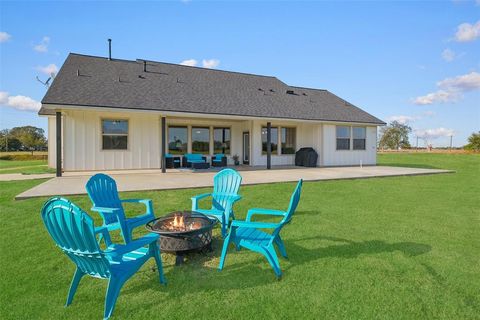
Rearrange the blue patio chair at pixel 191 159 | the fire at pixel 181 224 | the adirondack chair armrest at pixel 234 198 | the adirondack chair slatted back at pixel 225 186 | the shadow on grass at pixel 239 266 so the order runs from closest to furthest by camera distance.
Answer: the shadow on grass at pixel 239 266, the fire at pixel 181 224, the adirondack chair armrest at pixel 234 198, the adirondack chair slatted back at pixel 225 186, the blue patio chair at pixel 191 159

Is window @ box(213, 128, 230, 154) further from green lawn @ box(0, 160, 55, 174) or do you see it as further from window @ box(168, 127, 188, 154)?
green lawn @ box(0, 160, 55, 174)

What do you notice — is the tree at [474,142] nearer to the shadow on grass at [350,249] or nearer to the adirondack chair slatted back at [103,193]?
the shadow on grass at [350,249]

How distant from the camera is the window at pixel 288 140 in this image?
1779 cm

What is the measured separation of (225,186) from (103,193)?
201 cm

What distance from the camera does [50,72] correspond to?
17578 millimetres

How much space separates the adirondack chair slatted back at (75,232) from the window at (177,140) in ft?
43.3

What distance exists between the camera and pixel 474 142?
1694 inches

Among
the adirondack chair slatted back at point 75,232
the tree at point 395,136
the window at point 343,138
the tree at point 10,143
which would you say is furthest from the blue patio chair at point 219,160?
the tree at point 395,136

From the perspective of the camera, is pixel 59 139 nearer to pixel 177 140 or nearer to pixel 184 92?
pixel 177 140

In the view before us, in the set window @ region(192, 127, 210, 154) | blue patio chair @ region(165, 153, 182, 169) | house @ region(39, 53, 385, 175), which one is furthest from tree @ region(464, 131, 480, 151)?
blue patio chair @ region(165, 153, 182, 169)

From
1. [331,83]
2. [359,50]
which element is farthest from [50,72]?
[331,83]

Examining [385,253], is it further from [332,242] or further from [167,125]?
[167,125]

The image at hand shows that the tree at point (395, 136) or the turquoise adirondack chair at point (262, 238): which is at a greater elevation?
the tree at point (395, 136)

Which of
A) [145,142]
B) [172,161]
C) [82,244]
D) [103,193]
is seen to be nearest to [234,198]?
[103,193]
